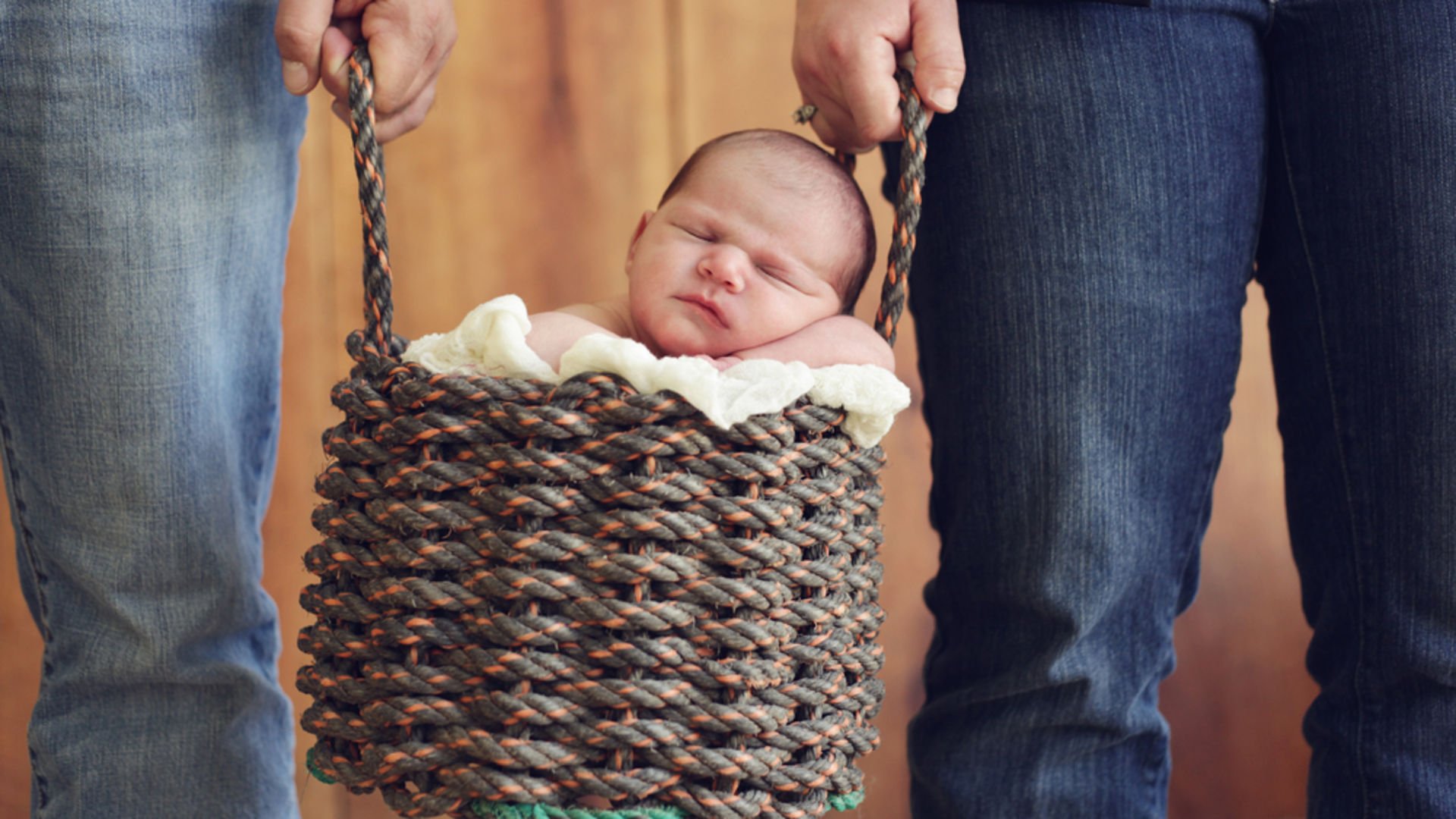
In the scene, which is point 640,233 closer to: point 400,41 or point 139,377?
point 400,41

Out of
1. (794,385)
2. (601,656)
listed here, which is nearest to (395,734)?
(601,656)

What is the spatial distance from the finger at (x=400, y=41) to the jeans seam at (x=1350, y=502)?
24.9 inches

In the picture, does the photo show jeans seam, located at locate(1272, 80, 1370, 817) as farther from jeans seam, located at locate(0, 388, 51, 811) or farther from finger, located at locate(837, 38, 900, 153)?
jeans seam, located at locate(0, 388, 51, 811)

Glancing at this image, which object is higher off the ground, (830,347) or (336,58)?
(336,58)

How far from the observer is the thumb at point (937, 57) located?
815 mm

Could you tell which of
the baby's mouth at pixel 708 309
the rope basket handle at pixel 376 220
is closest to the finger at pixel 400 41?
the rope basket handle at pixel 376 220

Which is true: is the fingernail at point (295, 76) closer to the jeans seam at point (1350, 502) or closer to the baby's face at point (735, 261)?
the baby's face at point (735, 261)

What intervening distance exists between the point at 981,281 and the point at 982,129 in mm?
114

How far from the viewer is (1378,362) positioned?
2.69 feet

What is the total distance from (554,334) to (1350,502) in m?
0.59

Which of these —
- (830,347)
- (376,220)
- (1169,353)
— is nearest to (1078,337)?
(1169,353)

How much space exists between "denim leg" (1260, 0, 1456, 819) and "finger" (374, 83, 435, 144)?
2.10ft

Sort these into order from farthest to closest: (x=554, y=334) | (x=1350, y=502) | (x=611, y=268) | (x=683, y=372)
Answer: (x=611, y=268)
(x=1350, y=502)
(x=554, y=334)
(x=683, y=372)

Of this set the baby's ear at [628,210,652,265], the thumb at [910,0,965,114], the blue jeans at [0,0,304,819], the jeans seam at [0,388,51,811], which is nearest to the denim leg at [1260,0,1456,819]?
the thumb at [910,0,965,114]
